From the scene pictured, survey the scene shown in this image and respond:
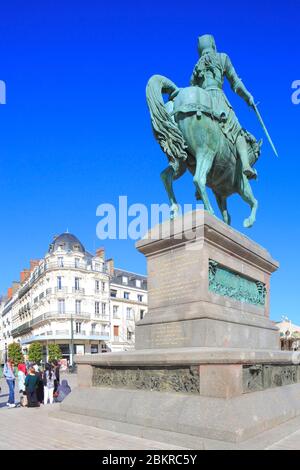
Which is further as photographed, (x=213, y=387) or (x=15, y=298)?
(x=15, y=298)

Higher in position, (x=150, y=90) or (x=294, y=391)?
(x=150, y=90)

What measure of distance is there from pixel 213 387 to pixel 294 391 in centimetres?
274

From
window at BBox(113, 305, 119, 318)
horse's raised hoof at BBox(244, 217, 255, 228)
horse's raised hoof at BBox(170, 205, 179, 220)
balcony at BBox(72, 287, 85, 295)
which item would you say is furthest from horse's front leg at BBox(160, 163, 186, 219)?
window at BBox(113, 305, 119, 318)

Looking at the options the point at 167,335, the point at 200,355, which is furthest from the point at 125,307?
the point at 200,355

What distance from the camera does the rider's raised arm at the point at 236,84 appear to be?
12.2m

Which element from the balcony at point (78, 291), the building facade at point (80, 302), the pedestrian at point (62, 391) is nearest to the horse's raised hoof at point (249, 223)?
the pedestrian at point (62, 391)

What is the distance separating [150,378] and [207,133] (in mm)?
5521

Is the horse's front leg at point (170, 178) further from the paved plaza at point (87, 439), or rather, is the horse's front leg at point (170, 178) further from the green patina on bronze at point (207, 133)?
the paved plaza at point (87, 439)

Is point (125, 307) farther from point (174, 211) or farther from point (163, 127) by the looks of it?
point (163, 127)

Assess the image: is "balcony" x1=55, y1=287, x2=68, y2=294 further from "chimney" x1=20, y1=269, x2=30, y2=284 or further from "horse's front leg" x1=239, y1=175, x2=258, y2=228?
"horse's front leg" x1=239, y1=175, x2=258, y2=228

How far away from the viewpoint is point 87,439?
6.85 metres
